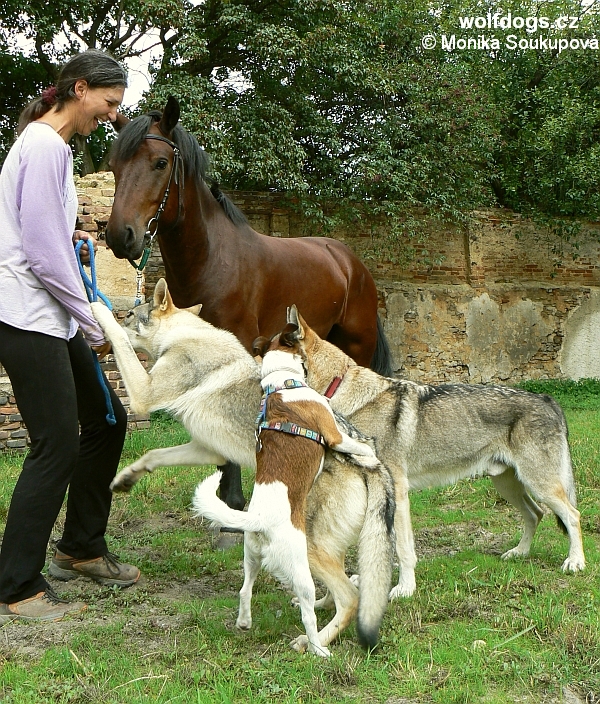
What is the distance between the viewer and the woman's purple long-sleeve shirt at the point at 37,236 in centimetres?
355

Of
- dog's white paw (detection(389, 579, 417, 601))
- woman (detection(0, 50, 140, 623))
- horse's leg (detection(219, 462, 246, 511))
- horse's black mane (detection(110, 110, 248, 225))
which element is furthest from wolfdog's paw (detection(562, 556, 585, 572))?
horse's black mane (detection(110, 110, 248, 225))

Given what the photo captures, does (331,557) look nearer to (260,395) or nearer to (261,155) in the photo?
(260,395)

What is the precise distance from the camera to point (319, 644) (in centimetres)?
335

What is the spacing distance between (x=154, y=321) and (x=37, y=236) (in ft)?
4.18

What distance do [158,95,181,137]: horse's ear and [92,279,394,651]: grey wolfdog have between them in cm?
129

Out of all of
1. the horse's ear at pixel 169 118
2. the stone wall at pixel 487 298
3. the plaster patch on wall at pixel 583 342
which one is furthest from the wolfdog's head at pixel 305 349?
the plaster patch on wall at pixel 583 342

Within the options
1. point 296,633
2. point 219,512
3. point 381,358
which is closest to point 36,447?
point 219,512

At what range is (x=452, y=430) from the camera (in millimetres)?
4855

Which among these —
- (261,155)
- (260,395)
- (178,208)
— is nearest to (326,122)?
(261,155)

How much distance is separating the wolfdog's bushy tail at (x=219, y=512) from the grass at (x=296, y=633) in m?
0.62

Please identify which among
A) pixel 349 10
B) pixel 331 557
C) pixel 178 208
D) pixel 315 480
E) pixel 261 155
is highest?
pixel 349 10

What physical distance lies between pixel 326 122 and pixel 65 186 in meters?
9.85

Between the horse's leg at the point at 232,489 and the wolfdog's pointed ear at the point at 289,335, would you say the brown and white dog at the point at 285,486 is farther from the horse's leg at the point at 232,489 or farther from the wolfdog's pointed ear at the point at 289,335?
the horse's leg at the point at 232,489

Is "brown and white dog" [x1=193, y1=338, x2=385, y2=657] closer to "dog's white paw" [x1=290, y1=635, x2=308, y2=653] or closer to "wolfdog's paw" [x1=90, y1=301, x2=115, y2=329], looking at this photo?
"dog's white paw" [x1=290, y1=635, x2=308, y2=653]
